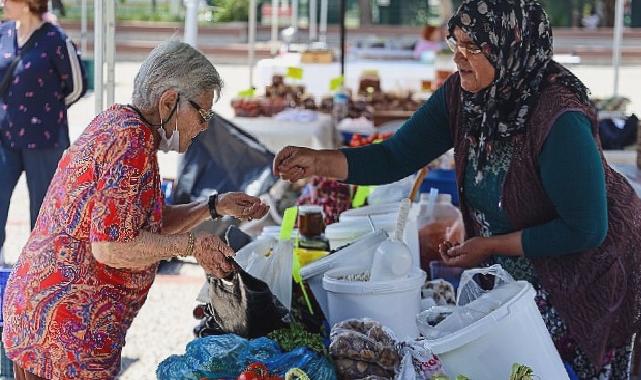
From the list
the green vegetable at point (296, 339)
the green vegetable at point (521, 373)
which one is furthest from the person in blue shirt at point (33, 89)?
the green vegetable at point (521, 373)

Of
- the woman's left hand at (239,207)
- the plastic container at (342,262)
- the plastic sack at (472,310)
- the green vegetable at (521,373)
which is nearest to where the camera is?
the green vegetable at (521,373)

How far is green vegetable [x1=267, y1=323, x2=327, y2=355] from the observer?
98.9 inches

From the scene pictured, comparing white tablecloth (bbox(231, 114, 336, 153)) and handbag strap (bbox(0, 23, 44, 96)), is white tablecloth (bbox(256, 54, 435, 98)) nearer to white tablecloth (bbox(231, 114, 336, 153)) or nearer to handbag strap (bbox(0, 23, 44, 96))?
white tablecloth (bbox(231, 114, 336, 153))

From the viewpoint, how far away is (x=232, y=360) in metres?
2.42

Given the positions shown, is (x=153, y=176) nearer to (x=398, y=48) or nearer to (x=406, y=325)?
(x=406, y=325)

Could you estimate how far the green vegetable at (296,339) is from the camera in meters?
2.51

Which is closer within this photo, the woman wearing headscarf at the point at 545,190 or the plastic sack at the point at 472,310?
the plastic sack at the point at 472,310

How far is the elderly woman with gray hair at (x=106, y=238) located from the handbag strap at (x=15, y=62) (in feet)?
9.27

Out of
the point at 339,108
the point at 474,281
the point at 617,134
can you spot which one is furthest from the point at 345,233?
the point at 339,108

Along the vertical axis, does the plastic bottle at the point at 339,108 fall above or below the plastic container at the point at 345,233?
above

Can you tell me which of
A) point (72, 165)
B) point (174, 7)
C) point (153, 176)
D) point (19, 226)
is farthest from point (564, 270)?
point (174, 7)

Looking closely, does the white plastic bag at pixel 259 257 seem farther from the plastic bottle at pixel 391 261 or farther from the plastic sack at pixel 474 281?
the plastic sack at pixel 474 281

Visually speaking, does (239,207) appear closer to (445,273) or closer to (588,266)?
(588,266)

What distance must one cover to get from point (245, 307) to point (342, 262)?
0.56 meters
